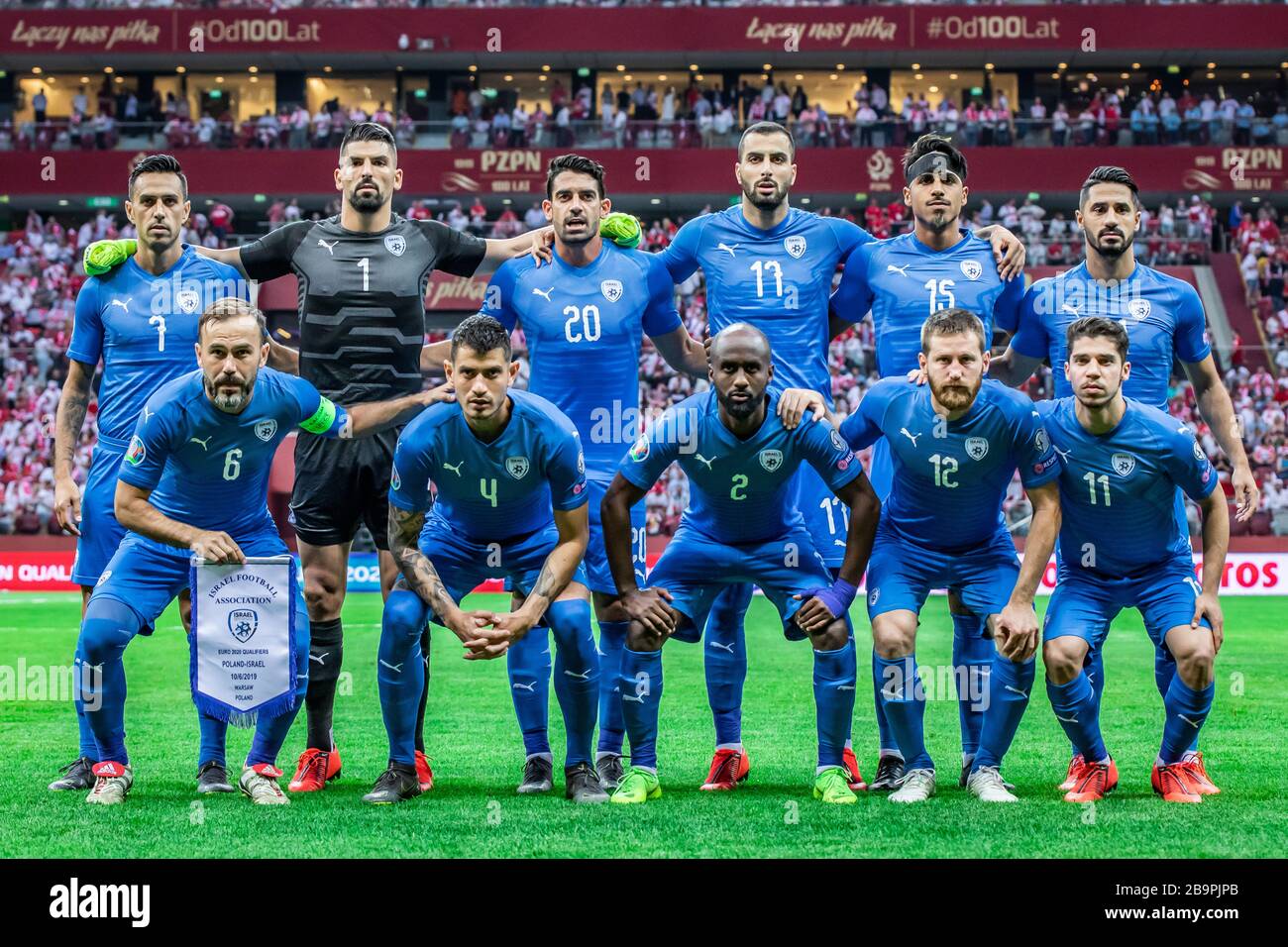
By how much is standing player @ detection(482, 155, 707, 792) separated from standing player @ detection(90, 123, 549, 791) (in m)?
0.23

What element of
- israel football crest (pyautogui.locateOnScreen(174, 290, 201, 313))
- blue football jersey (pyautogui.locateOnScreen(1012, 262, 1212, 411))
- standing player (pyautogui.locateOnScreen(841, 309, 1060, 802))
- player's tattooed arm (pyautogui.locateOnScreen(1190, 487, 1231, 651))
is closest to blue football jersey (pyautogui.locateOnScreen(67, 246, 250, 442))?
israel football crest (pyautogui.locateOnScreen(174, 290, 201, 313))

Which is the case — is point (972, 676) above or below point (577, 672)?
below

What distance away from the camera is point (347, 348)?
22.5 ft

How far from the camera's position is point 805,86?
3709 centimetres

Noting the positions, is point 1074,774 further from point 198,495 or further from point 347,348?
point 198,495

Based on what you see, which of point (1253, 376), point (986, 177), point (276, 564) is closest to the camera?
point (276, 564)

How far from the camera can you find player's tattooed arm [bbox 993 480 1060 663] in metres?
5.95

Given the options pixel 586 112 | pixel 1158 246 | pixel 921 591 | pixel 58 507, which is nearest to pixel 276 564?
pixel 58 507

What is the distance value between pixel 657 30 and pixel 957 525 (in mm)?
30220

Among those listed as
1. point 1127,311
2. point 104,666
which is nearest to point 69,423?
point 104,666

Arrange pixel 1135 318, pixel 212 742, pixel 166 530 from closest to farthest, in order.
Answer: pixel 166 530 → pixel 212 742 → pixel 1135 318

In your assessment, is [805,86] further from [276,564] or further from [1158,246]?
[276,564]

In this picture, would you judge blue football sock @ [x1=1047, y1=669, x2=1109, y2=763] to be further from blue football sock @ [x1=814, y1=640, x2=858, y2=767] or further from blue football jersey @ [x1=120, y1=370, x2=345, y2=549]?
blue football jersey @ [x1=120, y1=370, x2=345, y2=549]
